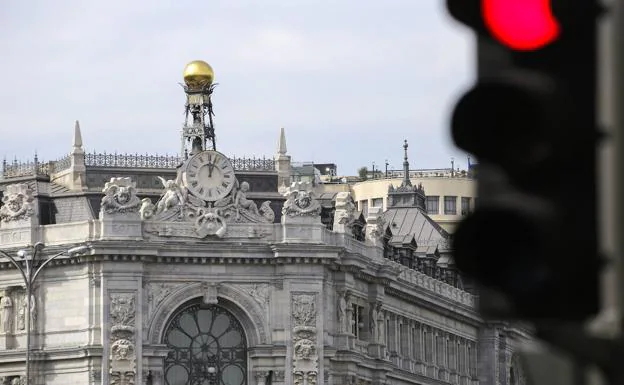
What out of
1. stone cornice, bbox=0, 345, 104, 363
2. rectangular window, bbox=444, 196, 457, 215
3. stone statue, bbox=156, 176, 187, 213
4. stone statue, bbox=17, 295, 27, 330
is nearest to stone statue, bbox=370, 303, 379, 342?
stone statue, bbox=156, 176, 187, 213

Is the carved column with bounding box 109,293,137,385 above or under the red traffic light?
above

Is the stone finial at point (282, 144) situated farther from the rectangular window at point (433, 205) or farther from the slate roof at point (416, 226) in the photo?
the rectangular window at point (433, 205)

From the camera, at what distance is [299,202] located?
9369 centimetres

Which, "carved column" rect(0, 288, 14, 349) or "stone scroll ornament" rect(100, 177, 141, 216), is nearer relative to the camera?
"stone scroll ornament" rect(100, 177, 141, 216)

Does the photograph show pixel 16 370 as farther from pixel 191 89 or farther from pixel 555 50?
pixel 555 50

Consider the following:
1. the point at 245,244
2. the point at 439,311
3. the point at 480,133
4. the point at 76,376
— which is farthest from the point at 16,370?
the point at 480,133

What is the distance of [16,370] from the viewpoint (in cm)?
9288

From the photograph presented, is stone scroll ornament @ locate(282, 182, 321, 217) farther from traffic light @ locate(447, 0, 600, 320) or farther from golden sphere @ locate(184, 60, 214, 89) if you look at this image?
traffic light @ locate(447, 0, 600, 320)

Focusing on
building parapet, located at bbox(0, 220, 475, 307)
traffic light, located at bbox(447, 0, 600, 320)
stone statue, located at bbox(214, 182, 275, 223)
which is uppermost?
stone statue, located at bbox(214, 182, 275, 223)

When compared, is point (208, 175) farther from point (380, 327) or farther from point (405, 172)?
point (405, 172)

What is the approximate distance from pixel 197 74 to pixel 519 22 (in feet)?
308

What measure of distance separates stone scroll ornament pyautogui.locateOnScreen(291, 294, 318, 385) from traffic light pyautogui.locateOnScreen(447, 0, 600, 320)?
84809 mm

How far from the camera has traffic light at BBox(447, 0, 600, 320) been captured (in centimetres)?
573

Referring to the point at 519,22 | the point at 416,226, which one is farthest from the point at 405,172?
the point at 519,22
